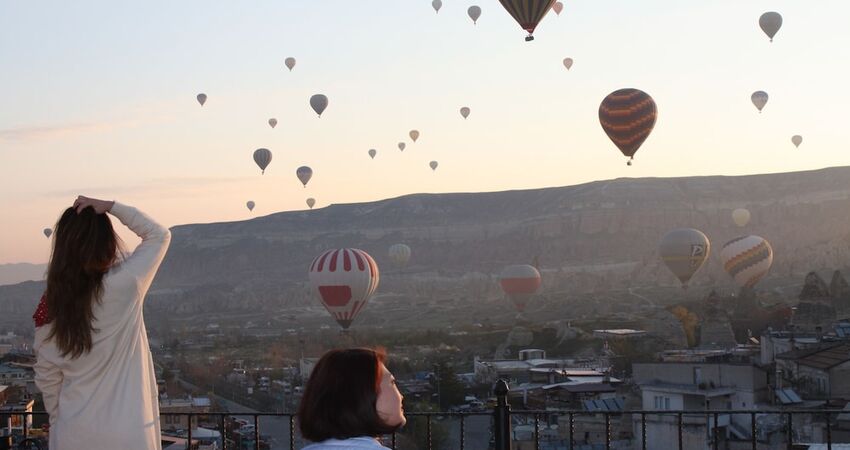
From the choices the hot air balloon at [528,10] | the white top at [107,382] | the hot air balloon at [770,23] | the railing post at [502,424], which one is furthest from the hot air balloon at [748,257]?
the white top at [107,382]

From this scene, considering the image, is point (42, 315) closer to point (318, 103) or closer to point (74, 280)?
point (74, 280)

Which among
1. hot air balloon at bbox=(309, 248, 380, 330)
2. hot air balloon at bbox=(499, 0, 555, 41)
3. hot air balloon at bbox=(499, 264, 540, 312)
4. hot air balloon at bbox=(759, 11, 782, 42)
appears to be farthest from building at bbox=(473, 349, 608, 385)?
hot air balloon at bbox=(499, 0, 555, 41)

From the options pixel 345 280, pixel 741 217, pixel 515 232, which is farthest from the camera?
pixel 515 232

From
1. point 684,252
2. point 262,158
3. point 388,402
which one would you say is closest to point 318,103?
point 262,158

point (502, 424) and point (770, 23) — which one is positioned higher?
point (770, 23)

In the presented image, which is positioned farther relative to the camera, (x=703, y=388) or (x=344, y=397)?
(x=703, y=388)

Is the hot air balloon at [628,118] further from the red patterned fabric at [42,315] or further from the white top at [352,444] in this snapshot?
the white top at [352,444]
